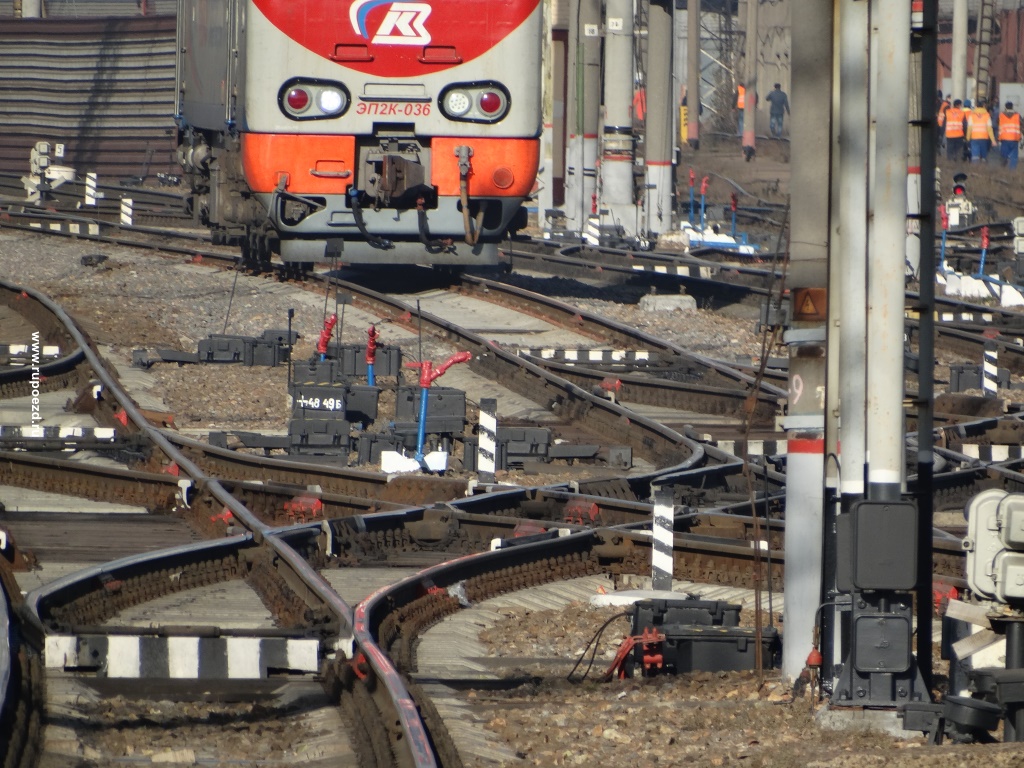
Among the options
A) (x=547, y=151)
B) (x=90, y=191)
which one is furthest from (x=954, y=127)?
(x=90, y=191)

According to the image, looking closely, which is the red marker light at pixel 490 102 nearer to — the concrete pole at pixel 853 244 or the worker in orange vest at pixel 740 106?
the concrete pole at pixel 853 244

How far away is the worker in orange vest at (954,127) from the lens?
38.4 m

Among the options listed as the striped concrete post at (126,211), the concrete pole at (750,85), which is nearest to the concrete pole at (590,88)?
the striped concrete post at (126,211)

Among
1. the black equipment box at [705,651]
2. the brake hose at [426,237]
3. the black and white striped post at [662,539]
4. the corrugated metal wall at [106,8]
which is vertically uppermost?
the corrugated metal wall at [106,8]

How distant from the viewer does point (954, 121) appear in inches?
1521

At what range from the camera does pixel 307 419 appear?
13195 millimetres

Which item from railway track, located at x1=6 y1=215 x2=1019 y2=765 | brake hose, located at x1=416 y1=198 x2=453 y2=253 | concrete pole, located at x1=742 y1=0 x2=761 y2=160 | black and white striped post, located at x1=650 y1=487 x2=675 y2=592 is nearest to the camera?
railway track, located at x1=6 y1=215 x2=1019 y2=765

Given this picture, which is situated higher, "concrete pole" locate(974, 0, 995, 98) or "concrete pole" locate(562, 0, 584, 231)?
"concrete pole" locate(974, 0, 995, 98)

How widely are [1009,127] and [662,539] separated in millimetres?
34122

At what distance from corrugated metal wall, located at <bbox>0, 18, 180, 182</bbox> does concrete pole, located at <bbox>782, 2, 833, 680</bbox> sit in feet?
101

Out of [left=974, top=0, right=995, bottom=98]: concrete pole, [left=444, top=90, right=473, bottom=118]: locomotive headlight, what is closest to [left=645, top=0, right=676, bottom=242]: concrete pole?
[left=444, top=90, right=473, bottom=118]: locomotive headlight

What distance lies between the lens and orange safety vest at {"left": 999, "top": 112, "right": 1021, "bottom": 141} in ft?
131

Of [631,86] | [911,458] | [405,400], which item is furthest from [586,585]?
[631,86]

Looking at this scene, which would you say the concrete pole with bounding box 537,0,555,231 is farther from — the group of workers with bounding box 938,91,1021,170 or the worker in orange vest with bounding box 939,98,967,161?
the group of workers with bounding box 938,91,1021,170
